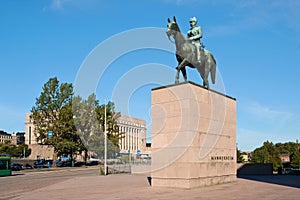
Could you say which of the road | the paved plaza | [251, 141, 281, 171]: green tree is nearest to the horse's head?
the paved plaza

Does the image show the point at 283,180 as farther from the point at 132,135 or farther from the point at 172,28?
the point at 132,135

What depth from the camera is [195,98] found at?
63.1 ft

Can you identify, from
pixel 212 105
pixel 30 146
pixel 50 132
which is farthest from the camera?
pixel 30 146

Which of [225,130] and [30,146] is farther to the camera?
[30,146]

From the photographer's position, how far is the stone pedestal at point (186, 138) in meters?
18.4

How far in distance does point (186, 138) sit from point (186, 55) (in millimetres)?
4875

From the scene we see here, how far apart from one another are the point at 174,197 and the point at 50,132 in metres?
45.9

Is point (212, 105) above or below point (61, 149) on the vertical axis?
above

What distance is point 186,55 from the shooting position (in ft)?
64.3

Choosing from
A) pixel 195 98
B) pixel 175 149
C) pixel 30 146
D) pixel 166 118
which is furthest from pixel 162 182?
pixel 30 146

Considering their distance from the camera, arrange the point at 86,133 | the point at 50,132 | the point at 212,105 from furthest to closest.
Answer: the point at 86,133 → the point at 50,132 → the point at 212,105

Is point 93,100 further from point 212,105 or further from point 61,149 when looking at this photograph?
point 212,105

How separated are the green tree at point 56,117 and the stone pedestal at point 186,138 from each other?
4107cm

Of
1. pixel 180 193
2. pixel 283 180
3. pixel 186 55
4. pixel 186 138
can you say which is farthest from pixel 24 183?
pixel 283 180
